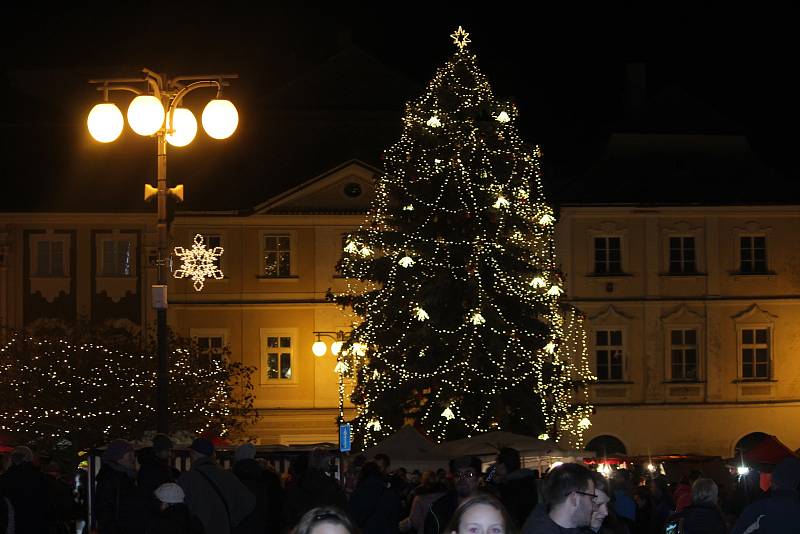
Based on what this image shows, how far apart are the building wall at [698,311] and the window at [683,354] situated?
133mm

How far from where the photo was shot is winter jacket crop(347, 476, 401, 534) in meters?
16.0

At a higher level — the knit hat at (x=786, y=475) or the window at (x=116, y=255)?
the window at (x=116, y=255)

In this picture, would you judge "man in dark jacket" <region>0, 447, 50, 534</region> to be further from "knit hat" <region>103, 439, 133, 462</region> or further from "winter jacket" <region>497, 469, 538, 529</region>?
"winter jacket" <region>497, 469, 538, 529</region>

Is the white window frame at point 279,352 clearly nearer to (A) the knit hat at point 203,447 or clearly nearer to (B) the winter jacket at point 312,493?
(B) the winter jacket at point 312,493

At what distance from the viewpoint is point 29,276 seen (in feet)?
164

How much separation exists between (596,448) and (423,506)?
3495cm

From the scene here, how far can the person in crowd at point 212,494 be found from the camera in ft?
43.1

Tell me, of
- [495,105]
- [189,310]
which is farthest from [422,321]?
[189,310]

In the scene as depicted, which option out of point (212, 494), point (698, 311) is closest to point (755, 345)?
point (698, 311)

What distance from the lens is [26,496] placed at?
15797mm

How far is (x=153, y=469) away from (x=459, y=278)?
23.0m

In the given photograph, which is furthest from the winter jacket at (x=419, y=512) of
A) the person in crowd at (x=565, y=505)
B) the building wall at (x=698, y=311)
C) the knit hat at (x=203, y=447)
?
Result: the building wall at (x=698, y=311)

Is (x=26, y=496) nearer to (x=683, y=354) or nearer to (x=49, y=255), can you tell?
(x=49, y=255)

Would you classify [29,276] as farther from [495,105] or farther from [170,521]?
[170,521]
